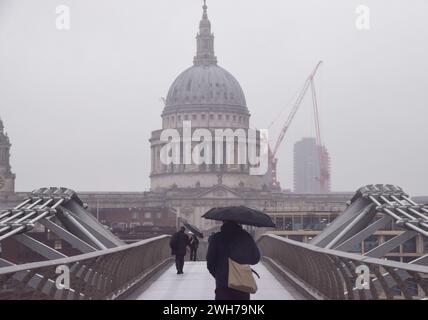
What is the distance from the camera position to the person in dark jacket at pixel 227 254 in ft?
41.9

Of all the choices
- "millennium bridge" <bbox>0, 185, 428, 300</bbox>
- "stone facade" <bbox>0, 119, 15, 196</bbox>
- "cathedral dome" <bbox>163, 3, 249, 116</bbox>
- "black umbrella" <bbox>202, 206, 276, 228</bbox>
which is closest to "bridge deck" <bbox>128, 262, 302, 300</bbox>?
"millennium bridge" <bbox>0, 185, 428, 300</bbox>

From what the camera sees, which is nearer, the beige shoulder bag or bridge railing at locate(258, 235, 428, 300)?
bridge railing at locate(258, 235, 428, 300)

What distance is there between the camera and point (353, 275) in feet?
49.6

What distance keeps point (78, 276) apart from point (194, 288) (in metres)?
8.77

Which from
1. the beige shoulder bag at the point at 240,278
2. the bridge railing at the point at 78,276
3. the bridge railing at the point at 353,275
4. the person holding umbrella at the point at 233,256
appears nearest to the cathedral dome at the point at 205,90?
the bridge railing at the point at 353,275

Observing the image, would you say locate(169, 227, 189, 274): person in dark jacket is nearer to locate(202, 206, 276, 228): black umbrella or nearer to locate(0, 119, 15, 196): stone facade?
locate(202, 206, 276, 228): black umbrella

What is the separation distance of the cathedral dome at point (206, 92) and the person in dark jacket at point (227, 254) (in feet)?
566

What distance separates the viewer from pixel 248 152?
18412cm

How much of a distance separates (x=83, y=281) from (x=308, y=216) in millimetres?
108593

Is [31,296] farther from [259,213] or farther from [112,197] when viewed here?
[112,197]

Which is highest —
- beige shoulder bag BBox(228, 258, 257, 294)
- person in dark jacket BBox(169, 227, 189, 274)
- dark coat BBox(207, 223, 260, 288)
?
person in dark jacket BBox(169, 227, 189, 274)

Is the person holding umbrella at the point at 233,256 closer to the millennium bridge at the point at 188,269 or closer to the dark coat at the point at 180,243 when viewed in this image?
the millennium bridge at the point at 188,269

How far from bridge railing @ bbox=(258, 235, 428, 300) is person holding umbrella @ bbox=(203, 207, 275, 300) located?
59.8 inches

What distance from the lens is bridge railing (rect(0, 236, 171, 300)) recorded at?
12.0 meters
